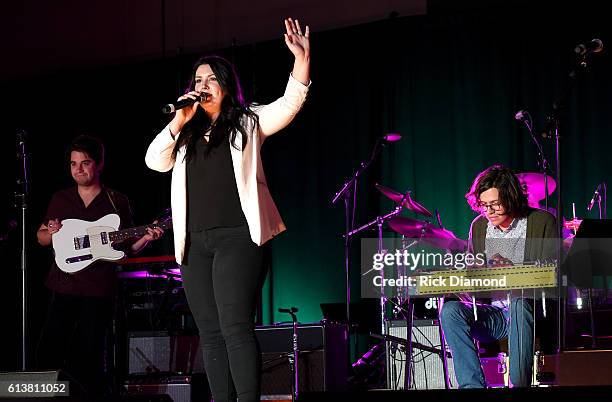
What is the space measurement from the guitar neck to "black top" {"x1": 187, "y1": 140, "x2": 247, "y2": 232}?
1715 millimetres

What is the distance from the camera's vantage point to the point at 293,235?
7590 mm

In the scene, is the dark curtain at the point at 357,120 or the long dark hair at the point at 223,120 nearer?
the long dark hair at the point at 223,120

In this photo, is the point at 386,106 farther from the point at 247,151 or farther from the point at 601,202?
the point at 247,151

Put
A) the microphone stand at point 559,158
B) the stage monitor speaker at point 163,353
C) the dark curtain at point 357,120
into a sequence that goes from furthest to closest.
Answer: the dark curtain at point 357,120 → the stage monitor speaker at point 163,353 → the microphone stand at point 559,158

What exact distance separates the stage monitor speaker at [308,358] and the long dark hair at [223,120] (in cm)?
225

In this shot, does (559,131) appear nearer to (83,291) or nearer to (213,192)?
(213,192)

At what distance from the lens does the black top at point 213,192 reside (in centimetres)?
301

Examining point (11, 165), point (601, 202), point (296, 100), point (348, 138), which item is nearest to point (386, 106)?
point (348, 138)

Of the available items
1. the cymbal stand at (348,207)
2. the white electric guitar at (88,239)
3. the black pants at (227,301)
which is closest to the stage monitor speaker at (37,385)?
the black pants at (227,301)

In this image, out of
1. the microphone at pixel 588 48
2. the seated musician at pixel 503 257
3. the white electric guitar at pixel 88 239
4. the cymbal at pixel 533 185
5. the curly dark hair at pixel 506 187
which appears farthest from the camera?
the cymbal at pixel 533 185

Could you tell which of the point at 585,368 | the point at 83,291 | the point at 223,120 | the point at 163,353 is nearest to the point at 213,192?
the point at 223,120

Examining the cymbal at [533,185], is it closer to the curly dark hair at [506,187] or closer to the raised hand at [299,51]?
the curly dark hair at [506,187]

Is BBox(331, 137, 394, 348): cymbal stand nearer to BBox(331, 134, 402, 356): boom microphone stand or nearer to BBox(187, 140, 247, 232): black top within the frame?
BBox(331, 134, 402, 356): boom microphone stand

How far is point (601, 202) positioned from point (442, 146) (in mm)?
1370
